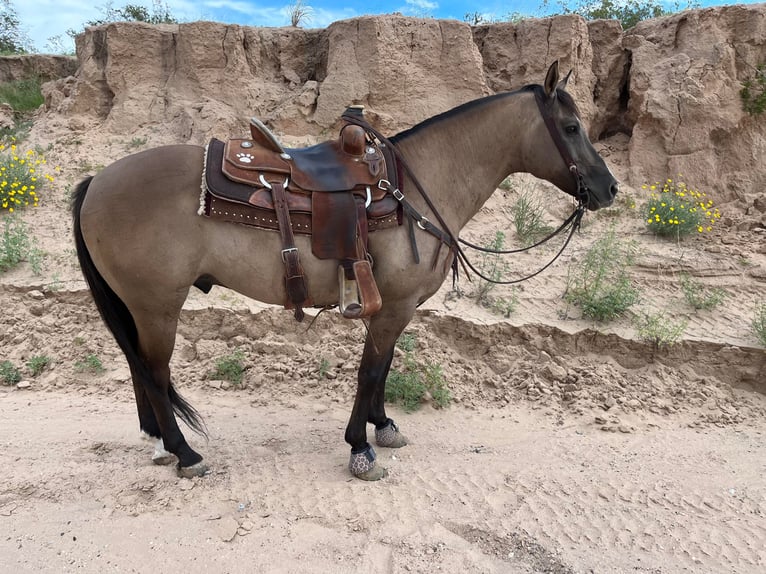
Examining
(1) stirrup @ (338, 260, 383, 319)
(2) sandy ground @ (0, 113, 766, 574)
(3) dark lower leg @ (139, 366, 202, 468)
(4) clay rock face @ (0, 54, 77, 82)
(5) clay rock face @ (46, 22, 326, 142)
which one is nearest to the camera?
(2) sandy ground @ (0, 113, 766, 574)

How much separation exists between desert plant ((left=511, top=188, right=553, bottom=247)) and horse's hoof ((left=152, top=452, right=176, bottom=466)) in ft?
14.3

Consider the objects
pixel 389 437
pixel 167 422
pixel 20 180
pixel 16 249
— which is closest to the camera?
pixel 167 422

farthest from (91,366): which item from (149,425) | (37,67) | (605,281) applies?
(37,67)

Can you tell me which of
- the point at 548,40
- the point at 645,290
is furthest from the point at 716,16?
the point at 645,290

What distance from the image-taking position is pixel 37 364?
4344 mm

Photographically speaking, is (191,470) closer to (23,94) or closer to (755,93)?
(755,93)

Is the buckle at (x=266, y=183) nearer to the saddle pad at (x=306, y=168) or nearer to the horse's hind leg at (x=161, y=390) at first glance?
the saddle pad at (x=306, y=168)

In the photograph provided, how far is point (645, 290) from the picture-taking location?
16.4ft

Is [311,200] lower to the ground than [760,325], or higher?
higher

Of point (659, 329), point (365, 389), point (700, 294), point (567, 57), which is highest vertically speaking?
point (567, 57)

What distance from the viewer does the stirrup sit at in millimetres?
2621

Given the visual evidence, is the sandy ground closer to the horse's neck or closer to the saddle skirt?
the saddle skirt

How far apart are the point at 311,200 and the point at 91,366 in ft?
9.88

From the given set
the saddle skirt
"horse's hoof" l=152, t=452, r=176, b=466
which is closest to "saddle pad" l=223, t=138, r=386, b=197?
the saddle skirt
